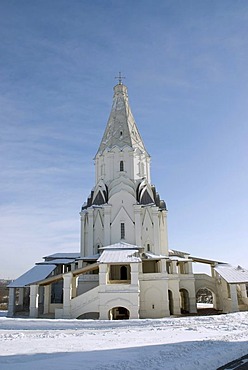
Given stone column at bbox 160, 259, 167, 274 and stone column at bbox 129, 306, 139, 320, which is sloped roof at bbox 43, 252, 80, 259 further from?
stone column at bbox 129, 306, 139, 320

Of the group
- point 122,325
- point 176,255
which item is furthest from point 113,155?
point 122,325

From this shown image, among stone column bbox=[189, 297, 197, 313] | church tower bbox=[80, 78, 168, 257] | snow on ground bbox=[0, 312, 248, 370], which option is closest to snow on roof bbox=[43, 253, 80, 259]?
church tower bbox=[80, 78, 168, 257]

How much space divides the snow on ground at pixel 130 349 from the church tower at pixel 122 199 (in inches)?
604

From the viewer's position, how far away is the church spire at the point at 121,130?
3347 cm

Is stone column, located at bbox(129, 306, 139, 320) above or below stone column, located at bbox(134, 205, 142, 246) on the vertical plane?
below

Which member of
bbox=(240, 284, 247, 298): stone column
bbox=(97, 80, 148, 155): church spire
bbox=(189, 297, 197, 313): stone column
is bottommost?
bbox=(189, 297, 197, 313): stone column

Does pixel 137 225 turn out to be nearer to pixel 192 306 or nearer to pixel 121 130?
pixel 192 306

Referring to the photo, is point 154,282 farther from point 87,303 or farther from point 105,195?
point 105,195

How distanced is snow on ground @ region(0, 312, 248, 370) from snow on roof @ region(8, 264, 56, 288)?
44.7 ft

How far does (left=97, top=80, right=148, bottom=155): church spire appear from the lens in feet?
110

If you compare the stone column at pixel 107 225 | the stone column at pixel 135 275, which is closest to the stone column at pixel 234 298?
the stone column at pixel 135 275

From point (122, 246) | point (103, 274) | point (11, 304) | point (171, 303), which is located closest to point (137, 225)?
point (122, 246)

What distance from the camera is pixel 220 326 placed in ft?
48.6

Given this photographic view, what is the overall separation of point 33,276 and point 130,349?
19.1 m
